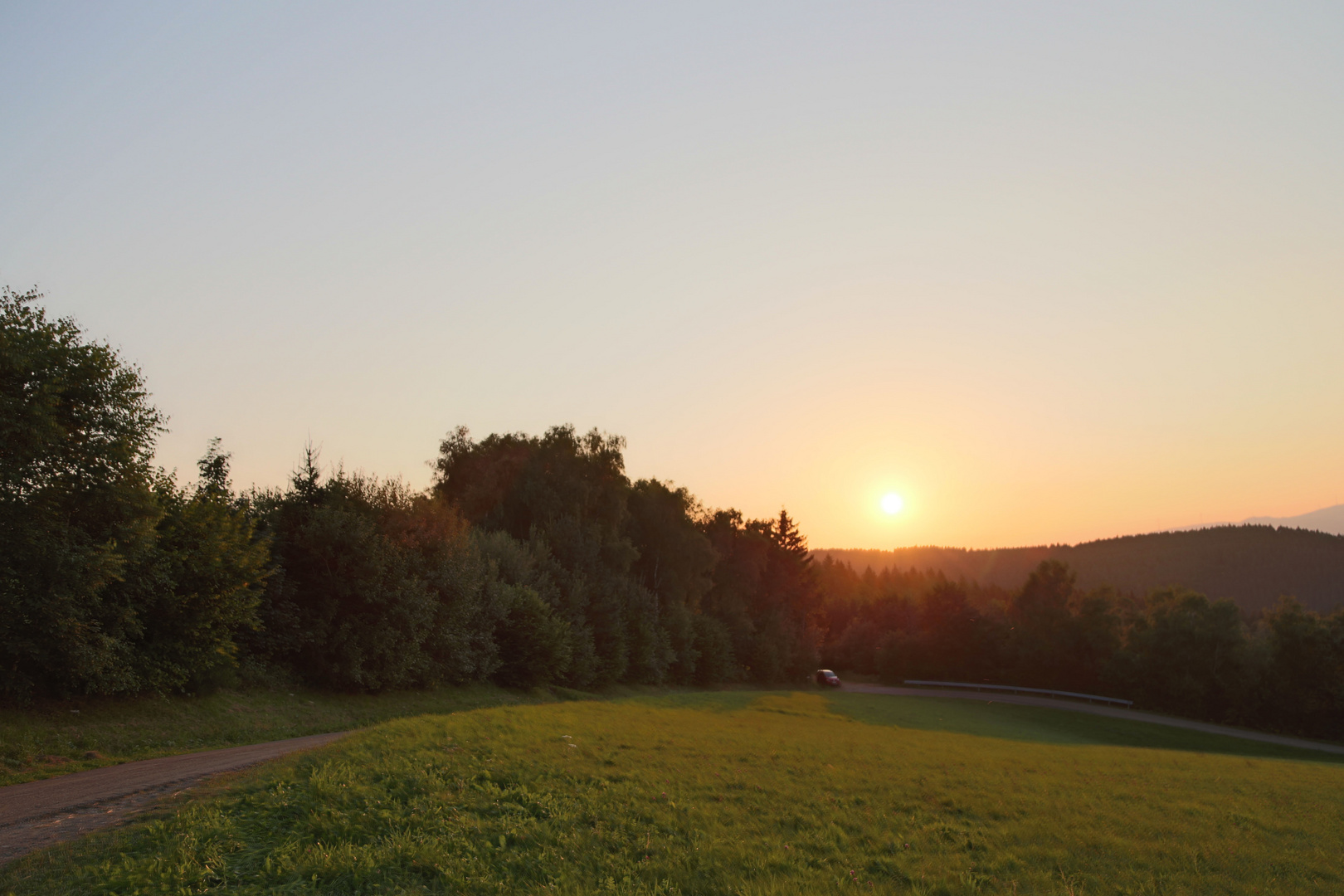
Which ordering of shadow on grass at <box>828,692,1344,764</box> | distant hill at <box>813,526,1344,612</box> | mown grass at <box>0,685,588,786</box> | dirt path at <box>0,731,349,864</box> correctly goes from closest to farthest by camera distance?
dirt path at <box>0,731,349,864</box>
mown grass at <box>0,685,588,786</box>
shadow on grass at <box>828,692,1344,764</box>
distant hill at <box>813,526,1344,612</box>

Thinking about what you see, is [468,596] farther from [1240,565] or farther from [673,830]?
[1240,565]

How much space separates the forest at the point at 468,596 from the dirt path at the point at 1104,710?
4.55 m

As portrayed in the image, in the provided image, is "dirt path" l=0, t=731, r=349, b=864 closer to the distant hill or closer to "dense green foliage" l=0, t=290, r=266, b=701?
"dense green foliage" l=0, t=290, r=266, b=701

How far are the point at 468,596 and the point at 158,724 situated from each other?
17050 mm

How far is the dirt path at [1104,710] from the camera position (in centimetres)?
5116

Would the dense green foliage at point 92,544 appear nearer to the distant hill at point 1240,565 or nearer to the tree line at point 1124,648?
the tree line at point 1124,648

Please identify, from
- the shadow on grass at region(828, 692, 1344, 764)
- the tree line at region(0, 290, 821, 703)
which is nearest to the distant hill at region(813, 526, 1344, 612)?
the shadow on grass at region(828, 692, 1344, 764)

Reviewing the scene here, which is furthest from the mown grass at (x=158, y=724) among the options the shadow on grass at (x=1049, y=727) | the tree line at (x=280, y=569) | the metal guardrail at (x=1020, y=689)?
the metal guardrail at (x=1020, y=689)

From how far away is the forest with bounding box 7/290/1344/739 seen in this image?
784 inches

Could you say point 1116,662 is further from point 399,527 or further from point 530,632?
point 399,527

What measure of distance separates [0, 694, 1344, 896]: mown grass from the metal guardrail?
60.0m

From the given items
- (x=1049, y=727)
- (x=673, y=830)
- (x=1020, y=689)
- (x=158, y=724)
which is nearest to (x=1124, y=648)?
(x=1020, y=689)

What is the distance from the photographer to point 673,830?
10.8 m

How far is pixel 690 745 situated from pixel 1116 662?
2661 inches
